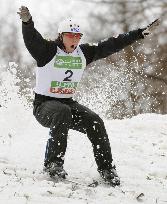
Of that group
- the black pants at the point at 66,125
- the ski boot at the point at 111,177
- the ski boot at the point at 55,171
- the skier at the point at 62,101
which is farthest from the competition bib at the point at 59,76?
the ski boot at the point at 111,177

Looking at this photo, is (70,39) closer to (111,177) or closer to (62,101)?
(62,101)

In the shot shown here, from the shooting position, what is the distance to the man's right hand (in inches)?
221

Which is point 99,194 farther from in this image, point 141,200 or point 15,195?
point 15,195

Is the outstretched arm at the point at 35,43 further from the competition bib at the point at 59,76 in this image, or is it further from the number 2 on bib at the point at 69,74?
the number 2 on bib at the point at 69,74

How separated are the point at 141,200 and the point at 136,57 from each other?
73.3 ft

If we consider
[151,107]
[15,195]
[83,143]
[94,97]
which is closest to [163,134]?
[83,143]

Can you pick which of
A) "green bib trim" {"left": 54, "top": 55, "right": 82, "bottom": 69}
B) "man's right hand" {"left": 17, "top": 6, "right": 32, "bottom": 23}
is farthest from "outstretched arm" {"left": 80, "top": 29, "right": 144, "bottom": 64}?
"man's right hand" {"left": 17, "top": 6, "right": 32, "bottom": 23}

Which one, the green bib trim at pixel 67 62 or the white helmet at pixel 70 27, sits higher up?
the white helmet at pixel 70 27

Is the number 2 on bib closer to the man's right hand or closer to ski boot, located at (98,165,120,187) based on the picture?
the man's right hand

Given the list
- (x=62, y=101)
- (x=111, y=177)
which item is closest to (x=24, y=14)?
(x=62, y=101)

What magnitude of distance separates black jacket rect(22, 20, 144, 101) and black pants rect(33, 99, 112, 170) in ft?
0.87

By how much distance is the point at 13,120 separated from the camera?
10.6 m

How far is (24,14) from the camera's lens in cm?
562

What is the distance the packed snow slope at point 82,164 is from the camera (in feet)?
16.6
